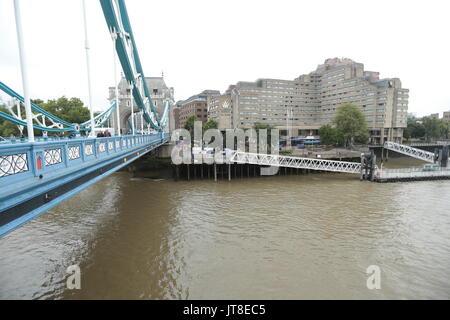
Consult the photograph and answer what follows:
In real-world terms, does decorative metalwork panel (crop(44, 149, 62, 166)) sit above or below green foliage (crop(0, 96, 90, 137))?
Answer: below

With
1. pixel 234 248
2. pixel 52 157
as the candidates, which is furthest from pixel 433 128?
pixel 52 157

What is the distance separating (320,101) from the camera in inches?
2879

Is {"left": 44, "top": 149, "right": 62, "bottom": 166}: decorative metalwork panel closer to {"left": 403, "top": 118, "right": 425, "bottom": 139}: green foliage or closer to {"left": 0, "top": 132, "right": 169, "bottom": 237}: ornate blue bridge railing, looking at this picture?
{"left": 0, "top": 132, "right": 169, "bottom": 237}: ornate blue bridge railing

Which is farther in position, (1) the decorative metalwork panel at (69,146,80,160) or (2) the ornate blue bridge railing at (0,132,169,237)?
(1) the decorative metalwork panel at (69,146,80,160)

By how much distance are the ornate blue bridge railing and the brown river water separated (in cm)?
368

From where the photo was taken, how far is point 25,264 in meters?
8.91

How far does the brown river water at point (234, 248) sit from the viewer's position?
304 inches

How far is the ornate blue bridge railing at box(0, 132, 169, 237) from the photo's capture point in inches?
161

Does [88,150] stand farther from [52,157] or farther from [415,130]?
[415,130]

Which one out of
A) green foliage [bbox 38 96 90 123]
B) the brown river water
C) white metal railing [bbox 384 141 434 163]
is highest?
green foliage [bbox 38 96 90 123]

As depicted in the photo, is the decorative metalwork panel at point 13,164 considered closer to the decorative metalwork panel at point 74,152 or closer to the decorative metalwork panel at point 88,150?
the decorative metalwork panel at point 74,152

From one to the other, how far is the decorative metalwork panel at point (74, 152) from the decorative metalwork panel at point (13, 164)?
1.76m

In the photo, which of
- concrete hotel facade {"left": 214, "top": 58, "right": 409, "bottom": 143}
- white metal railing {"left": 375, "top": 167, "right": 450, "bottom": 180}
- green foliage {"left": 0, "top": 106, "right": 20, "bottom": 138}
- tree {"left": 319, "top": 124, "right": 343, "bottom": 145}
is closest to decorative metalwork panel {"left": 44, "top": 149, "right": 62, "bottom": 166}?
white metal railing {"left": 375, "top": 167, "right": 450, "bottom": 180}
